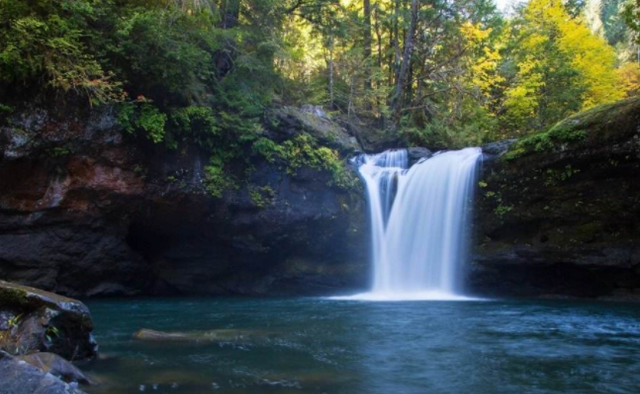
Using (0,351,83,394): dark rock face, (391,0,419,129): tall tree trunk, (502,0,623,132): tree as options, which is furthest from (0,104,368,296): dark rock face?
(0,351,83,394): dark rock face

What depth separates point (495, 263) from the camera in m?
14.5

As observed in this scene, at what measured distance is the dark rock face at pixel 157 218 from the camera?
12430 mm

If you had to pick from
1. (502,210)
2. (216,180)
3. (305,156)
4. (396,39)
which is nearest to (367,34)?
(396,39)

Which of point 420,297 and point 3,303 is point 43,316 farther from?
point 420,297

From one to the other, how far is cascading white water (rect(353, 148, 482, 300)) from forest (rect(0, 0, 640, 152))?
373 cm

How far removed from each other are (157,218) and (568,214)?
37.3 ft

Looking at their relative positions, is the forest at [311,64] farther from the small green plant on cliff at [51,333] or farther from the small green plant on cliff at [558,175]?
the small green plant on cliff at [51,333]

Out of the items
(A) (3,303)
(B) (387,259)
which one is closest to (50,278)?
(A) (3,303)

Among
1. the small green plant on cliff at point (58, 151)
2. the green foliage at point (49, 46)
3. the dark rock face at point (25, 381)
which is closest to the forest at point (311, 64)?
the green foliage at point (49, 46)

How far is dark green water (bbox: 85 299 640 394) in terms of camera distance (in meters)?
5.29

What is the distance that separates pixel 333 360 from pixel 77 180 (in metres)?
9.24

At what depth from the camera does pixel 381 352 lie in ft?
22.5

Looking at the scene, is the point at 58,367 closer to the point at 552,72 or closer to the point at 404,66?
the point at 404,66

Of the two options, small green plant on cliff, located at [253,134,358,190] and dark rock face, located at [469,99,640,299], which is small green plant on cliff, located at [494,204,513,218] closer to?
dark rock face, located at [469,99,640,299]
